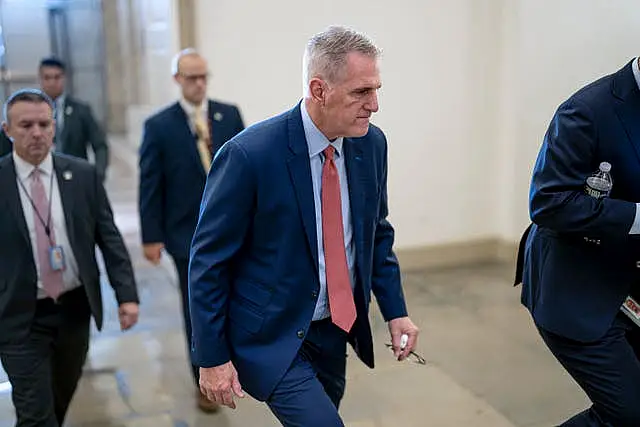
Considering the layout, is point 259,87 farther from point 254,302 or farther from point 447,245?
point 254,302

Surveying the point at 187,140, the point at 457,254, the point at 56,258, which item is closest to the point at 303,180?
the point at 56,258

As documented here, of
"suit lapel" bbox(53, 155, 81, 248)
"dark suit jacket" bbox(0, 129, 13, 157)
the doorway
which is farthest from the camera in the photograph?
the doorway

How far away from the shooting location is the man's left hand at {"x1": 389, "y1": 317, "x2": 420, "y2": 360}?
2271 mm

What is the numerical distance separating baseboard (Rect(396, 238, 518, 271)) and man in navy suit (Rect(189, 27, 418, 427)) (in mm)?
3899

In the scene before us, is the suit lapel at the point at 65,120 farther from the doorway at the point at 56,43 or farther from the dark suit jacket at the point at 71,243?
the doorway at the point at 56,43

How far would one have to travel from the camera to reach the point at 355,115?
2002 mm

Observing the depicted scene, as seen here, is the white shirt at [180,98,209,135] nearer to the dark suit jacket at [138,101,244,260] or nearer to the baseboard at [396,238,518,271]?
the dark suit jacket at [138,101,244,260]

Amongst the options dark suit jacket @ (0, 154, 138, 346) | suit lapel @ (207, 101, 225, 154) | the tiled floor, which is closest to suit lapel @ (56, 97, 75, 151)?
the tiled floor

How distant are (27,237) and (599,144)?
6.88 ft

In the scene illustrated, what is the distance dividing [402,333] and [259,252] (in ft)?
1.73

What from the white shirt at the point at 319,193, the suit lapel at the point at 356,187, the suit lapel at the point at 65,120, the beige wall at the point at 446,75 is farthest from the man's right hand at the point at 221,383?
the suit lapel at the point at 65,120

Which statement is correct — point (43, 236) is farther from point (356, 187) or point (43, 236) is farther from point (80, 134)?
point (80, 134)

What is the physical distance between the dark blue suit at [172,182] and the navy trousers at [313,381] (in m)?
1.55

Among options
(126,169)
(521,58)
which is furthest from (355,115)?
(126,169)
